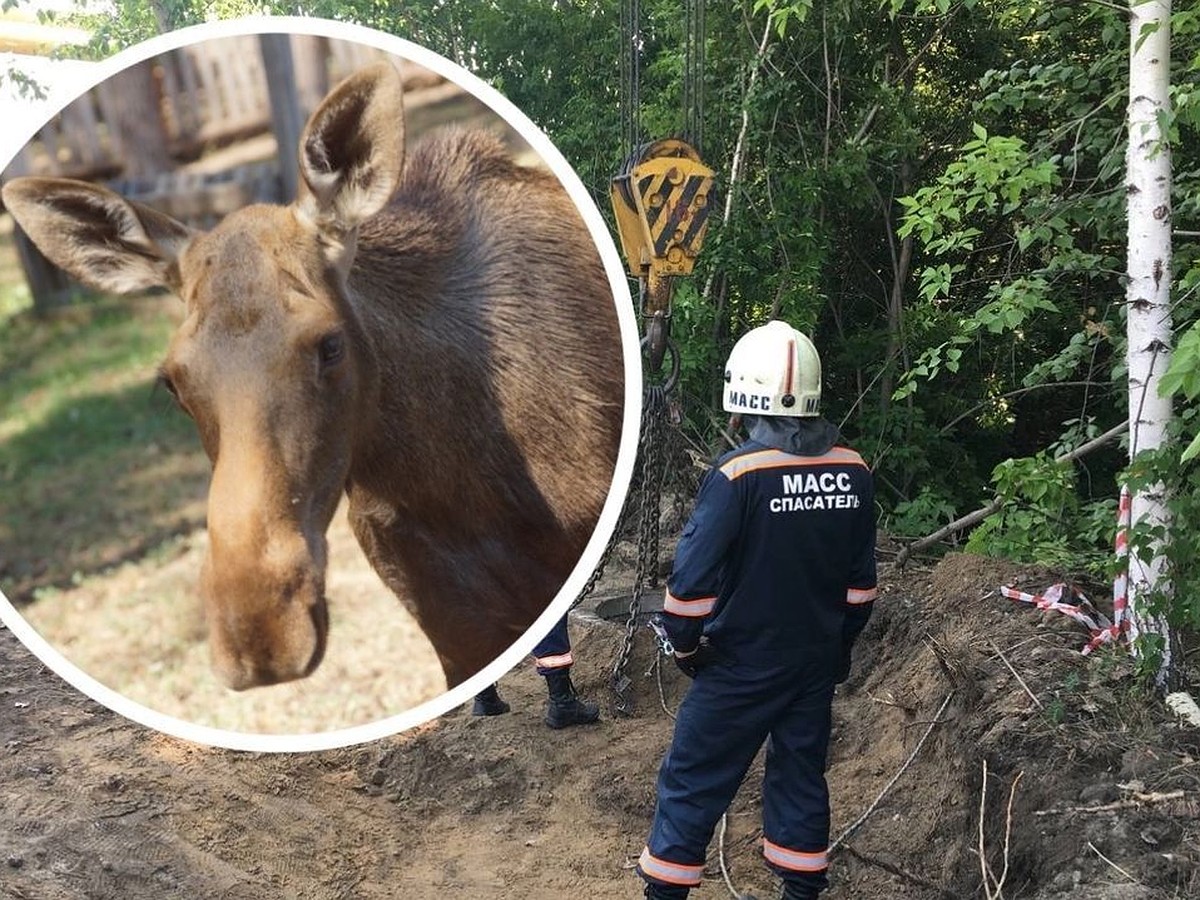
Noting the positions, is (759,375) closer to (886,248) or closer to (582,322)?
(582,322)

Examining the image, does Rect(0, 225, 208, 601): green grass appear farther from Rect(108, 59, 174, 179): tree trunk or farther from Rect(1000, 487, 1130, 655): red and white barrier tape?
Rect(1000, 487, 1130, 655): red and white barrier tape

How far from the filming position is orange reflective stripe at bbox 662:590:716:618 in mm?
2807

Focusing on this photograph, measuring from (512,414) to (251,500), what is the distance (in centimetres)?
55

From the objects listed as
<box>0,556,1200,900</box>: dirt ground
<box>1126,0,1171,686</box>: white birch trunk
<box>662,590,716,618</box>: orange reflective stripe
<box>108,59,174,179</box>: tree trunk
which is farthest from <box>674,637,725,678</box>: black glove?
<box>108,59,174,179</box>: tree trunk

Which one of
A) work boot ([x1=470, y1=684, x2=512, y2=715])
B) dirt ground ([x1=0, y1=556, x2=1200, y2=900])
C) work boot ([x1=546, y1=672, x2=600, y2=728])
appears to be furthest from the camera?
work boot ([x1=470, y1=684, x2=512, y2=715])

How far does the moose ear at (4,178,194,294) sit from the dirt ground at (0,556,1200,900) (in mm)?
2490

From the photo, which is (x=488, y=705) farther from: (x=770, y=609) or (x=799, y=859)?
(x=770, y=609)

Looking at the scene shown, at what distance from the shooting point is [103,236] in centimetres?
147

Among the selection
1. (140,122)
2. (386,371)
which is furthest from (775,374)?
(140,122)

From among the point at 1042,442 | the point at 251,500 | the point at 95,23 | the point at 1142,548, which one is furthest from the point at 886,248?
the point at 251,500

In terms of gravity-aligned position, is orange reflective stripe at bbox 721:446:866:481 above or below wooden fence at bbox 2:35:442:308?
below

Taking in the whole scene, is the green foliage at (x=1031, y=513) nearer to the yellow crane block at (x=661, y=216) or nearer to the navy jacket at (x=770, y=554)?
the navy jacket at (x=770, y=554)

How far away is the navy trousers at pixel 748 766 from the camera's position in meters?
2.95

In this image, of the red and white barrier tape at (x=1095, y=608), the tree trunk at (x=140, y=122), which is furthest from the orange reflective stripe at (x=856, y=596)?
the tree trunk at (x=140, y=122)
